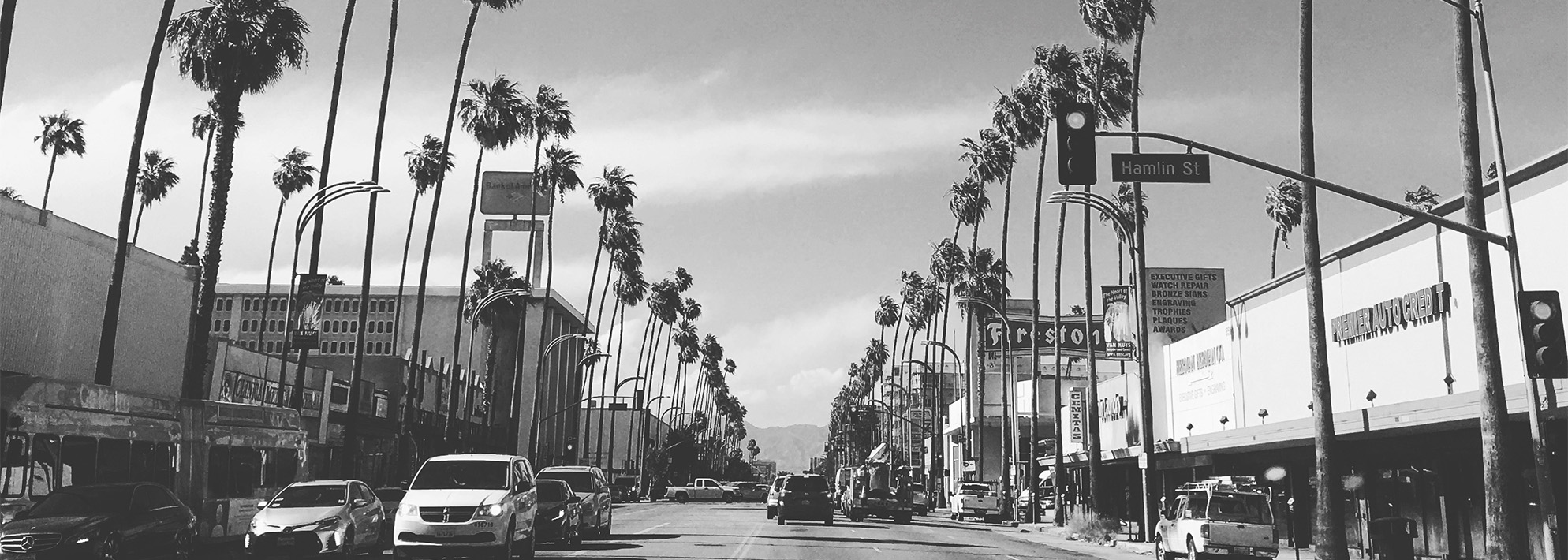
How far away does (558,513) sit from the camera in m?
26.2

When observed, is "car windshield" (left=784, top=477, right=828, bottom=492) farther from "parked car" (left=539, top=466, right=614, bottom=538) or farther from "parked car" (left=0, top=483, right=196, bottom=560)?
"parked car" (left=0, top=483, right=196, bottom=560)

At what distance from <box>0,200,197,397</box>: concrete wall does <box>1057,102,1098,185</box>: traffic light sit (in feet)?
83.0

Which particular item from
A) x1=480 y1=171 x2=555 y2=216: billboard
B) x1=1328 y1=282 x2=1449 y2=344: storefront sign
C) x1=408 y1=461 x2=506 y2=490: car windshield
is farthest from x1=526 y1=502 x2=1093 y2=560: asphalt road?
x1=480 y1=171 x2=555 y2=216: billboard

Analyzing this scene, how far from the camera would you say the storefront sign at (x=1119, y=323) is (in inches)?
1646

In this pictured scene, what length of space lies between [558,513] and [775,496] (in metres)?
21.5

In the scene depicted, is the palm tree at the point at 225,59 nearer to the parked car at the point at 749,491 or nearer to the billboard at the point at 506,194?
the parked car at the point at 749,491

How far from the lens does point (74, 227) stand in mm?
37156

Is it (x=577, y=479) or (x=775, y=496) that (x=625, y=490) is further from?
(x=577, y=479)

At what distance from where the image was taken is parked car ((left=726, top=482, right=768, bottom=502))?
310ft

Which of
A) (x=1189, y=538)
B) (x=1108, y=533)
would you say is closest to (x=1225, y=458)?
(x=1108, y=533)

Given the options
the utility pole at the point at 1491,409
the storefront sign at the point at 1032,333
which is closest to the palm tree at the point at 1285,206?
the storefront sign at the point at 1032,333

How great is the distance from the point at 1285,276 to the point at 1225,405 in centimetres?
571

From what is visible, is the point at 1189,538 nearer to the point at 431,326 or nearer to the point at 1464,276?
the point at 1464,276

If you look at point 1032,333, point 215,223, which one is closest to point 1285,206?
point 1032,333
